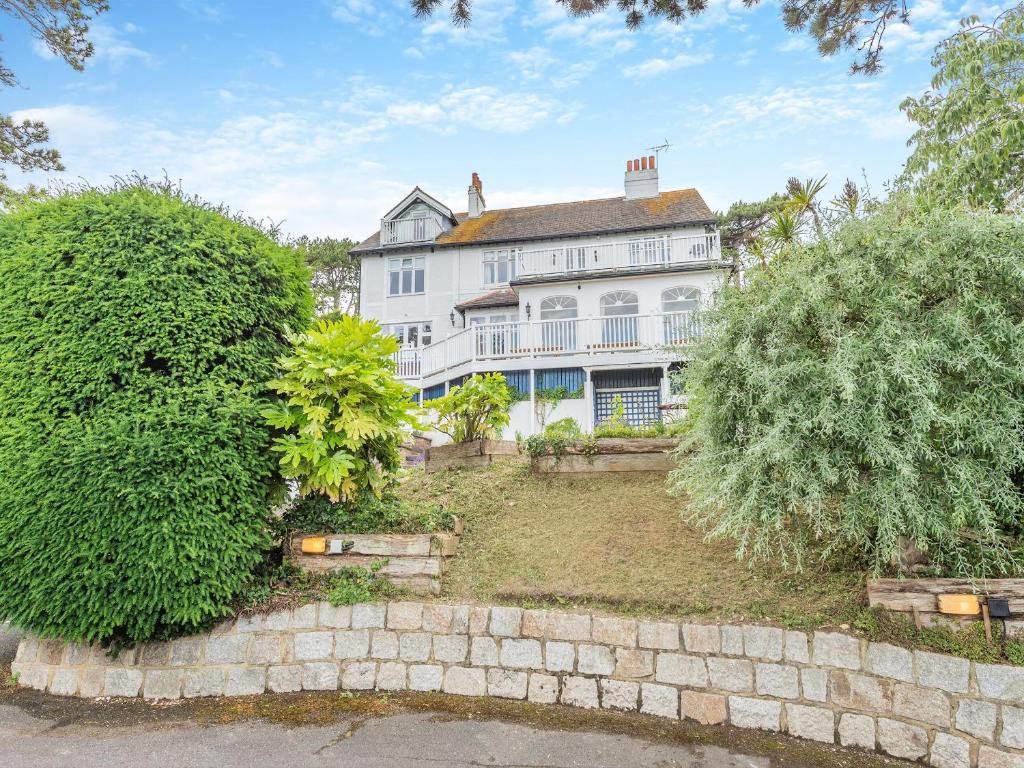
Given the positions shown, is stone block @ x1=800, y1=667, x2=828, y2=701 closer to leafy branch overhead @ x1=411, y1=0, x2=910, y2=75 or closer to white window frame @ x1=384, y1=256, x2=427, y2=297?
leafy branch overhead @ x1=411, y1=0, x2=910, y2=75

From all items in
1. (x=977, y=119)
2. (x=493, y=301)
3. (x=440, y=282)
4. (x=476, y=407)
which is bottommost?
(x=476, y=407)

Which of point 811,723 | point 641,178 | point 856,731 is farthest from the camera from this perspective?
point 641,178

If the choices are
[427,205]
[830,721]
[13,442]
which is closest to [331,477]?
[13,442]

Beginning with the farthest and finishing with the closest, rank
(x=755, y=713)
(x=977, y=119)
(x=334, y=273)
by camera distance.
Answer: (x=334, y=273)
(x=977, y=119)
(x=755, y=713)

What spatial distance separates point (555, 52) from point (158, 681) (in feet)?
23.2

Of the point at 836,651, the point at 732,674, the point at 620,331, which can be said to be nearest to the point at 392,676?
the point at 732,674

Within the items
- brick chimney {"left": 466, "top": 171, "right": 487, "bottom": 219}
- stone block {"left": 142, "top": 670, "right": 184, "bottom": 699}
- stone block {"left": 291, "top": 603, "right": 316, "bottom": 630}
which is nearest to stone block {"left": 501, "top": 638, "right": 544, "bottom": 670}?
stone block {"left": 291, "top": 603, "right": 316, "bottom": 630}

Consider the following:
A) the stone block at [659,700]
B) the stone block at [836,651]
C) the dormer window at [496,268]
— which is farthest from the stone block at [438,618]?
the dormer window at [496,268]

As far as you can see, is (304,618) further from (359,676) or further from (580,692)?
(580,692)

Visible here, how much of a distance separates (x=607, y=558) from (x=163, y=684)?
12.1 feet

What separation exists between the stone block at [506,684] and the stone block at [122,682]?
276cm

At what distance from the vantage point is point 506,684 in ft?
14.6

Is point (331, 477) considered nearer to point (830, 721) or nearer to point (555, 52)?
point (830, 721)

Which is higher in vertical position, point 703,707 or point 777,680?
point 777,680
